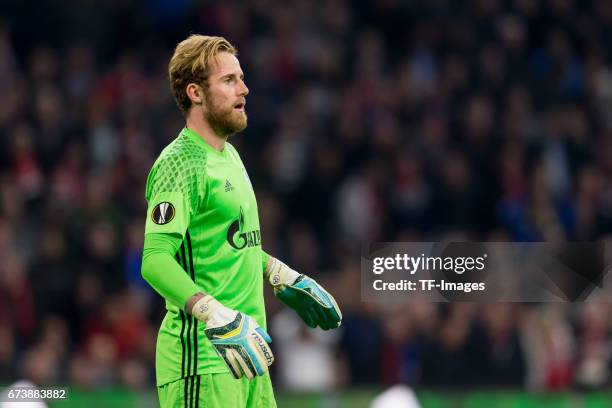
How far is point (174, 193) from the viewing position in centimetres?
497

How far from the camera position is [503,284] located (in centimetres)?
688

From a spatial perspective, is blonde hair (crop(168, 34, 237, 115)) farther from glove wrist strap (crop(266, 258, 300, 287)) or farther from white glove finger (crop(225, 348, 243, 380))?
white glove finger (crop(225, 348, 243, 380))

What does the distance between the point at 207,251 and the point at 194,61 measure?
0.75 meters

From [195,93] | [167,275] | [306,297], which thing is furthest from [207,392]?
[195,93]

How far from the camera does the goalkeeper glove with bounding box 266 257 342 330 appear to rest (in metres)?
5.56

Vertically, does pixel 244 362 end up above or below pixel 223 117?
below

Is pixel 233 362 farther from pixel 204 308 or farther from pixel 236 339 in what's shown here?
pixel 204 308

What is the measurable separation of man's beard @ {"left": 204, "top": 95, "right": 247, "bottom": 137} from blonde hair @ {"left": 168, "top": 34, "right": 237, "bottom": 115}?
91 mm

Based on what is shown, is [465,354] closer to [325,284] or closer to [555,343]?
[555,343]

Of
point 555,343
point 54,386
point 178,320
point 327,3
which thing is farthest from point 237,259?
point 327,3

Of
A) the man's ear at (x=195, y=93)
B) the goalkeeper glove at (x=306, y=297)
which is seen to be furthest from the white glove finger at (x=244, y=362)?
the man's ear at (x=195, y=93)

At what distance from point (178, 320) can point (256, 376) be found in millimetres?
368

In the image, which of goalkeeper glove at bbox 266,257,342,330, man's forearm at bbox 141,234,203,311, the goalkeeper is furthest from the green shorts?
goalkeeper glove at bbox 266,257,342,330

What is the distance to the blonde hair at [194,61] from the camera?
5191 mm
